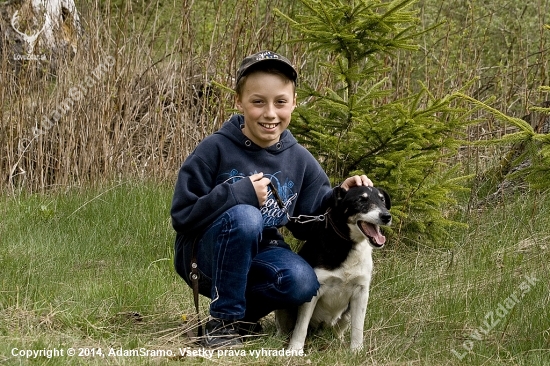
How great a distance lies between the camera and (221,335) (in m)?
3.56

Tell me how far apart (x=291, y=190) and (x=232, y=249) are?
530 millimetres

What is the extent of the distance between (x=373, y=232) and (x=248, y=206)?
0.64m

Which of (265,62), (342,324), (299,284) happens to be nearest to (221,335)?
(299,284)

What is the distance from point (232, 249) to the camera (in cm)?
351

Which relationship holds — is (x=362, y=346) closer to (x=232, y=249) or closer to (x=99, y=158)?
(x=232, y=249)

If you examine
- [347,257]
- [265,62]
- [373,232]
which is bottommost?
[347,257]

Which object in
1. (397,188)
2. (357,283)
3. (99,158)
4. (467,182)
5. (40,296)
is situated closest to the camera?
(357,283)

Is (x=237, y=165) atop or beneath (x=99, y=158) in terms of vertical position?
atop

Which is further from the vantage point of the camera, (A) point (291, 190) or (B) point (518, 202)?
(B) point (518, 202)

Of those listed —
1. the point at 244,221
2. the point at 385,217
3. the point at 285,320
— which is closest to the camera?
the point at 244,221

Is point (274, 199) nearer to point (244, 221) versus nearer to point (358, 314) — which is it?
point (244, 221)

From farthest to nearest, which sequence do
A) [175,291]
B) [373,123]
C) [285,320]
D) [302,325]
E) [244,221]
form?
[373,123], [175,291], [285,320], [302,325], [244,221]

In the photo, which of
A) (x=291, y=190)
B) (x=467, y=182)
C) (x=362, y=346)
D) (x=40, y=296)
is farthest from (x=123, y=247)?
(x=467, y=182)

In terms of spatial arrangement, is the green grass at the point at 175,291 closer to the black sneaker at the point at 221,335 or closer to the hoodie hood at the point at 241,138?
the black sneaker at the point at 221,335
